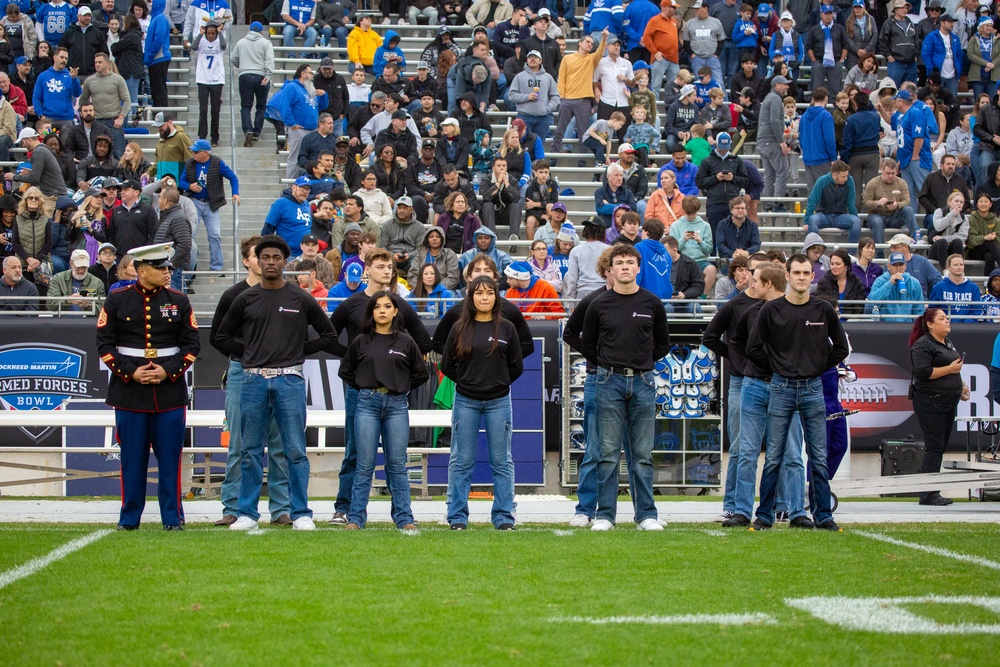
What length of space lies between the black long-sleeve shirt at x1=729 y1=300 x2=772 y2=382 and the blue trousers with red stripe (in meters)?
4.49

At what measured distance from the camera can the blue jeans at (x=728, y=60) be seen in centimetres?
2439

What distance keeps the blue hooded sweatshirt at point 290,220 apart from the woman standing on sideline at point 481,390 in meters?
8.33

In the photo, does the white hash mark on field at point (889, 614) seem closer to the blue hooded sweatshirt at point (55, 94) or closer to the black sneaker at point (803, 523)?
the black sneaker at point (803, 523)

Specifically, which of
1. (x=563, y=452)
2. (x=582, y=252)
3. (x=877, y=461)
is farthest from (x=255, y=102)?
(x=877, y=461)

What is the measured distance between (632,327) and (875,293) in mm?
8023

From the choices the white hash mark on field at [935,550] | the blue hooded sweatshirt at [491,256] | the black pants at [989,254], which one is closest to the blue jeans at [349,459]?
the white hash mark on field at [935,550]

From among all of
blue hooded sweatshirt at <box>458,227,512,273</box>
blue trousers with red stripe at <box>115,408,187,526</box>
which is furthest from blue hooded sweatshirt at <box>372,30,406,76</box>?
blue trousers with red stripe at <box>115,408,187,526</box>

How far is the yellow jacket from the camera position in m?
23.4

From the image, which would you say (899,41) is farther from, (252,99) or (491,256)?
(252,99)

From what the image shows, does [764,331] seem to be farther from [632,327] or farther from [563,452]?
[563,452]

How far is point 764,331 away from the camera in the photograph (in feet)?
33.6

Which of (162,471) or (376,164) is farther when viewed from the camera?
(376,164)

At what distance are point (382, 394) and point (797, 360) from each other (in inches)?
128

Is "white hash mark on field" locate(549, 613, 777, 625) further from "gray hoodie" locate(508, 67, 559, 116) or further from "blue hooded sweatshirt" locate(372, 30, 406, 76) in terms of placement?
"blue hooded sweatshirt" locate(372, 30, 406, 76)
